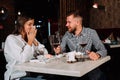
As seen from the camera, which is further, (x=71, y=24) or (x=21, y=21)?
(x=71, y=24)

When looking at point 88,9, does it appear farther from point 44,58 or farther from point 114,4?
point 44,58

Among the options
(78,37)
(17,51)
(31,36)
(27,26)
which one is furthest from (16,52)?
(78,37)

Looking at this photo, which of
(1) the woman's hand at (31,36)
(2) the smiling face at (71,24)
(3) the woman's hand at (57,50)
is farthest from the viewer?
(2) the smiling face at (71,24)

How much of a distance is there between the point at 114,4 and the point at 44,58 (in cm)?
593

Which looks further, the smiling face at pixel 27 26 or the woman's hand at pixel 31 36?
the smiling face at pixel 27 26

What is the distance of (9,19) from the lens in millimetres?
12070

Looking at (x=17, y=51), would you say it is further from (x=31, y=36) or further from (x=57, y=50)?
(x=57, y=50)

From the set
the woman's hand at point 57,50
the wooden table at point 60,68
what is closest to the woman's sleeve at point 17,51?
the wooden table at point 60,68

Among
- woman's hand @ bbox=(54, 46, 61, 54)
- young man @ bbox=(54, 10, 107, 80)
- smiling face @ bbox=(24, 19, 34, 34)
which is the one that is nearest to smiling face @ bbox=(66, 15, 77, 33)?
young man @ bbox=(54, 10, 107, 80)

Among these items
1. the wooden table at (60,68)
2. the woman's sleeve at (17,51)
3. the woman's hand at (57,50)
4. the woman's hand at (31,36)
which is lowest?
the wooden table at (60,68)

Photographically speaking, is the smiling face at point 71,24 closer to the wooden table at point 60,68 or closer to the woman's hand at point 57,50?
the woman's hand at point 57,50

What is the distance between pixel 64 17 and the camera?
681cm

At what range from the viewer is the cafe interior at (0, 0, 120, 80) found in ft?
16.4

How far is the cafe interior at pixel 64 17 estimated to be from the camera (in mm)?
5004
